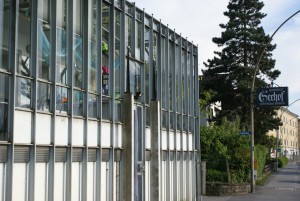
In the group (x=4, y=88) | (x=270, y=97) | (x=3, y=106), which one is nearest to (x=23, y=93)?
(x=4, y=88)

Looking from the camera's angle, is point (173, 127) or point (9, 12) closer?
point (9, 12)

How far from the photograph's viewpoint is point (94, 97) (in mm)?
13586

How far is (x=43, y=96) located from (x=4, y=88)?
1349 mm

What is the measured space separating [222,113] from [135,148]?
3471 cm

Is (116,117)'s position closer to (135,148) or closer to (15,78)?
(135,148)

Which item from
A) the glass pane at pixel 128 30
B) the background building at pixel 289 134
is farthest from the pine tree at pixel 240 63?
the background building at pixel 289 134

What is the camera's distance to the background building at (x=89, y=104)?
1051 centimetres

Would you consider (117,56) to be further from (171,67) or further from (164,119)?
(171,67)

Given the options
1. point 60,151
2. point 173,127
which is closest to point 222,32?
point 173,127

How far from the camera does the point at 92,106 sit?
530 inches

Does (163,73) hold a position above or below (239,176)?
above

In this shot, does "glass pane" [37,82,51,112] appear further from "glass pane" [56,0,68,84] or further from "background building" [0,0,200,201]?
"glass pane" [56,0,68,84]

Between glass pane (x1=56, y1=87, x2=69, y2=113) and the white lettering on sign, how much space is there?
14.7 m

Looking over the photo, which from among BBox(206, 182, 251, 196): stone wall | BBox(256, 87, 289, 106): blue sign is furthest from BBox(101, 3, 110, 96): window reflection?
BBox(206, 182, 251, 196): stone wall
